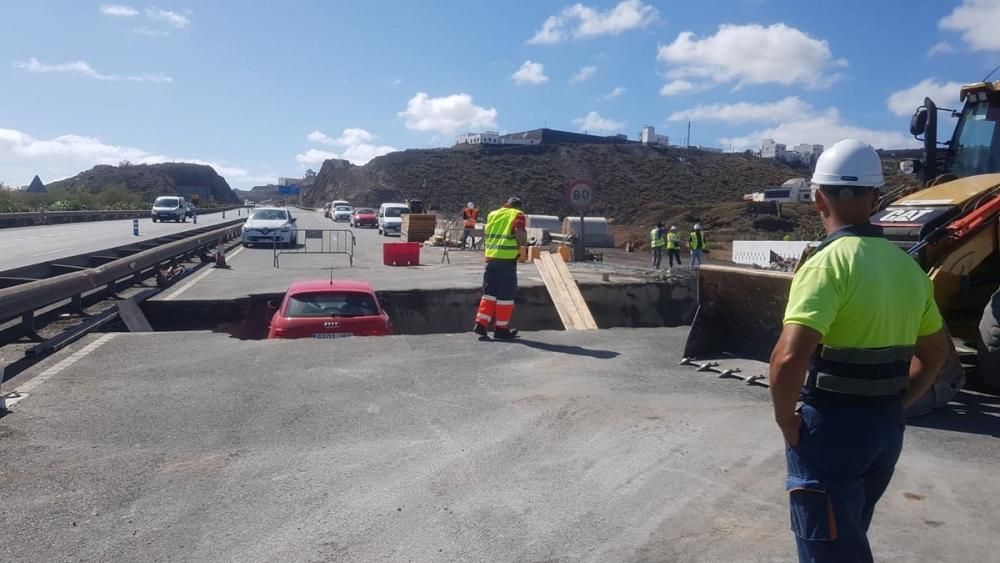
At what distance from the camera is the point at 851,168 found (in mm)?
3072

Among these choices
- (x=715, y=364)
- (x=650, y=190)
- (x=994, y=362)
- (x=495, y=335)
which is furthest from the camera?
(x=650, y=190)

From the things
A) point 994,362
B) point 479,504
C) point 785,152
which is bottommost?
point 479,504

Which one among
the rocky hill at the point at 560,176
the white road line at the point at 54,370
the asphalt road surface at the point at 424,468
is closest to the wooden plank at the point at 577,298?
the asphalt road surface at the point at 424,468

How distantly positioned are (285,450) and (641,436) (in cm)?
256

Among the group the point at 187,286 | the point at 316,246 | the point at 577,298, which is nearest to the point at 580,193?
the point at 577,298

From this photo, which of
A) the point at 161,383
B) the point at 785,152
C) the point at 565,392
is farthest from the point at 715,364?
the point at 785,152

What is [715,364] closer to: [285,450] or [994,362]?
[994,362]

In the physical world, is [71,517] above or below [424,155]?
below

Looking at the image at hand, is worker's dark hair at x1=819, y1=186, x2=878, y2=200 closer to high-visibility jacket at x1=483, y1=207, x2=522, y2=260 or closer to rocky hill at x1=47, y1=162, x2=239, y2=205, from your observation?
high-visibility jacket at x1=483, y1=207, x2=522, y2=260

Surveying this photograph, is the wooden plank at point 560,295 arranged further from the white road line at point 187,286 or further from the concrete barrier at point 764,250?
the concrete barrier at point 764,250

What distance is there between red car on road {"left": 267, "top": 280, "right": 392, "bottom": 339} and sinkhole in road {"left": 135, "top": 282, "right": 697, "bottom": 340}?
169 inches

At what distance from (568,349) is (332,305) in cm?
328

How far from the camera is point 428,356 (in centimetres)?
903

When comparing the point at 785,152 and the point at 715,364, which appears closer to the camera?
the point at 715,364
